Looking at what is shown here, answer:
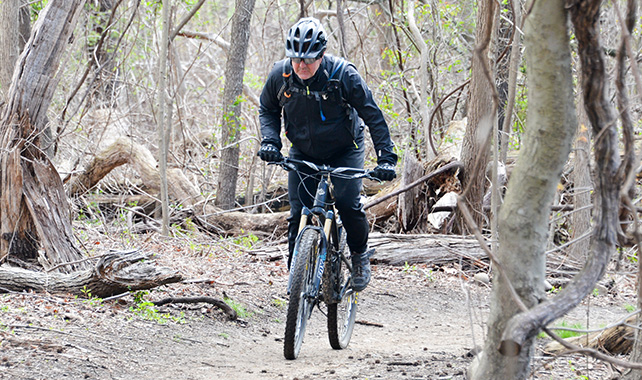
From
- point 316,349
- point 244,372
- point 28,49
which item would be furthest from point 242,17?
point 244,372

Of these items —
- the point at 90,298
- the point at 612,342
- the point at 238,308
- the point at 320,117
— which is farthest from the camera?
the point at 238,308

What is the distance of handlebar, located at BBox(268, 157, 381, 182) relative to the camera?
4809 millimetres

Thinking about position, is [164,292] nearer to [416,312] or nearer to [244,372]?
[244,372]

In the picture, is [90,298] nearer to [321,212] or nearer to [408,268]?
[321,212]

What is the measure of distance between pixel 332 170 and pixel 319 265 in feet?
2.37

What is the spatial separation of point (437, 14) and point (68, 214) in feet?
25.8

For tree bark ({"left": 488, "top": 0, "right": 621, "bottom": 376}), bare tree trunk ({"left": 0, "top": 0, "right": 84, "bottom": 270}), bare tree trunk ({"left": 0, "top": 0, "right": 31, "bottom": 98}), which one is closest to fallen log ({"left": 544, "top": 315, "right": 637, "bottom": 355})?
tree bark ({"left": 488, "top": 0, "right": 621, "bottom": 376})

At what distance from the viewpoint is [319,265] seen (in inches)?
191

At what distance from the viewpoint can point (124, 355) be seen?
14.9ft

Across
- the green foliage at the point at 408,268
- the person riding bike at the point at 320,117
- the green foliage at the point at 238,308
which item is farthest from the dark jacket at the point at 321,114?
the green foliage at the point at 408,268

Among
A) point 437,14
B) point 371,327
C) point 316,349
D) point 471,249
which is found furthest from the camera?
point 437,14

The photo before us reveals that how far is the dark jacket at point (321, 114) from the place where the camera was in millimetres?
4859

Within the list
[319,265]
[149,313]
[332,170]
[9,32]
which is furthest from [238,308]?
[9,32]

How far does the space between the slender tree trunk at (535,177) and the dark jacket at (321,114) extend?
2.60 m
